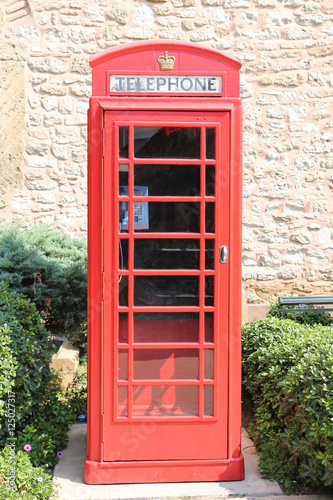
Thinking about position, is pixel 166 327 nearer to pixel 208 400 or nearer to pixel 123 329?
pixel 123 329

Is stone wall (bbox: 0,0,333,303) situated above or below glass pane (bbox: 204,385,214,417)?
above

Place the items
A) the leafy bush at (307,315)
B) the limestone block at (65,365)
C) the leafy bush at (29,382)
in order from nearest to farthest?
the leafy bush at (29,382) < the limestone block at (65,365) < the leafy bush at (307,315)

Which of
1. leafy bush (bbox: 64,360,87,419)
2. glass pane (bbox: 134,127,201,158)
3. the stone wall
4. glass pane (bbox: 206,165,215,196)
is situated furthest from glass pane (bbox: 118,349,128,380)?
the stone wall

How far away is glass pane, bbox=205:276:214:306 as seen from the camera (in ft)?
10.8

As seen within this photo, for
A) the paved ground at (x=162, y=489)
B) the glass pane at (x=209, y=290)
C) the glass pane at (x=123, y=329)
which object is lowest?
the paved ground at (x=162, y=489)

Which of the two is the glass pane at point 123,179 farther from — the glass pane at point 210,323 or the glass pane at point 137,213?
the glass pane at point 210,323

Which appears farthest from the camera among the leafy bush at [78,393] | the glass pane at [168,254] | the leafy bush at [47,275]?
the leafy bush at [47,275]

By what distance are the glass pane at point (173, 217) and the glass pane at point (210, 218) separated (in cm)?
6

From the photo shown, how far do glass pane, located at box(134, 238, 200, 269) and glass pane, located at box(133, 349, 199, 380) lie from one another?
0.55m

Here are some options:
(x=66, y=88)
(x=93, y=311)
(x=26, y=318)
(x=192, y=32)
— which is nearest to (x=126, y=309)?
(x=93, y=311)

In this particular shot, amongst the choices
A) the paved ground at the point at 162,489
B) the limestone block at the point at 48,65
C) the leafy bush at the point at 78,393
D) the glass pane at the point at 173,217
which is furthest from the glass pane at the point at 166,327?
the limestone block at the point at 48,65

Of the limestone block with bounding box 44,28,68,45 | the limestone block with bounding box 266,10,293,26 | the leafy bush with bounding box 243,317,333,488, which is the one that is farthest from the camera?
the limestone block with bounding box 266,10,293,26

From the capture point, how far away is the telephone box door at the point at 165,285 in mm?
3186

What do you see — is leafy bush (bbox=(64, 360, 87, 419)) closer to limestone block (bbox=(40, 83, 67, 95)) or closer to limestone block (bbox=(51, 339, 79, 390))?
limestone block (bbox=(51, 339, 79, 390))
